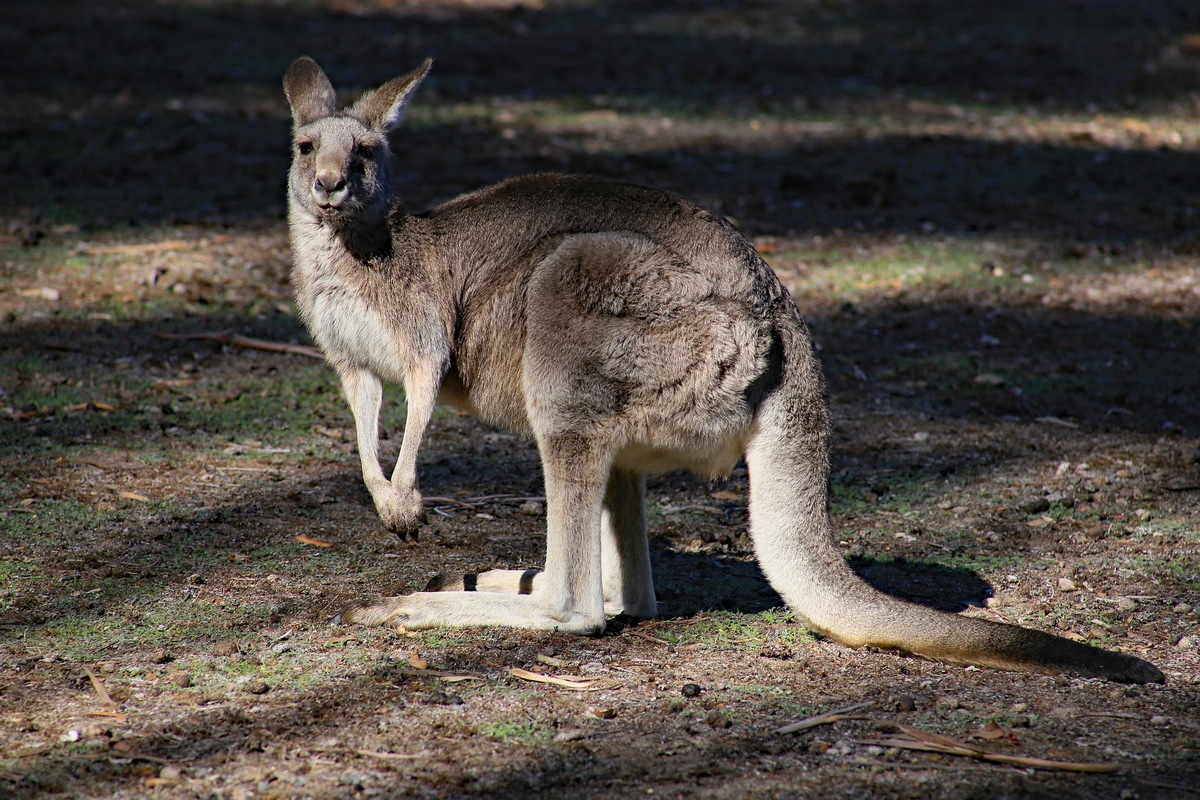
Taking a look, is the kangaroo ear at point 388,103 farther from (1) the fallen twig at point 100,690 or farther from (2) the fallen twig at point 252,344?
(2) the fallen twig at point 252,344

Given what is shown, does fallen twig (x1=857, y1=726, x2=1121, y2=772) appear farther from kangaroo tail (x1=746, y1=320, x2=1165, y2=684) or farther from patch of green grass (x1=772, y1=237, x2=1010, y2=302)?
patch of green grass (x1=772, y1=237, x2=1010, y2=302)

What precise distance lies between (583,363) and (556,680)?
31.1 inches

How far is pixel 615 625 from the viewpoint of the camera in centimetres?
355

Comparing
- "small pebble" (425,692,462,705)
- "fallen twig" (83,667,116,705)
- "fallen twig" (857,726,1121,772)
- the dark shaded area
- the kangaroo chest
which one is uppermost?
the dark shaded area

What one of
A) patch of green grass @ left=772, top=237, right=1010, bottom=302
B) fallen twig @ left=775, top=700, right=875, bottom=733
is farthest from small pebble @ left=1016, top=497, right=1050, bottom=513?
patch of green grass @ left=772, top=237, right=1010, bottom=302

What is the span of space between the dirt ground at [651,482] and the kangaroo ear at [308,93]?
1.32 meters

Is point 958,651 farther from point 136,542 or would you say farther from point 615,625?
point 136,542

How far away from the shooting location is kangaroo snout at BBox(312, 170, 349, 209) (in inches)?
133

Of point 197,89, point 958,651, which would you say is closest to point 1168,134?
point 197,89

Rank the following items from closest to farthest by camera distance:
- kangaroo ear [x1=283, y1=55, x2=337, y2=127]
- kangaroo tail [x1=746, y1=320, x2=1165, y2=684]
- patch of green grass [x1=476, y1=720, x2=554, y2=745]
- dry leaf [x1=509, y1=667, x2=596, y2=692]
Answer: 1. patch of green grass [x1=476, y1=720, x2=554, y2=745]
2. dry leaf [x1=509, y1=667, x2=596, y2=692]
3. kangaroo tail [x1=746, y1=320, x2=1165, y2=684]
4. kangaroo ear [x1=283, y1=55, x2=337, y2=127]

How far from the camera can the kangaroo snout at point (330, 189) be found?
3.38m

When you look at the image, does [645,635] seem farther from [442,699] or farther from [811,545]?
[442,699]

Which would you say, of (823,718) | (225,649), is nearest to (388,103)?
(225,649)

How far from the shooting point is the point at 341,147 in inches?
135
